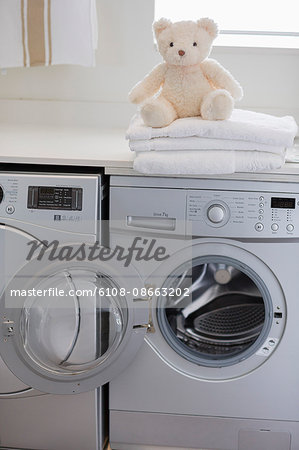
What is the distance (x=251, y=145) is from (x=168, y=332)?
0.59m

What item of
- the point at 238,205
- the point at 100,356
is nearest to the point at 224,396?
the point at 100,356

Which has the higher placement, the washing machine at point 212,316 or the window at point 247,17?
the window at point 247,17

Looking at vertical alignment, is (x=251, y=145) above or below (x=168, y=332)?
above

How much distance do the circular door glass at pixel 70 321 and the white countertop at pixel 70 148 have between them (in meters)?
0.31

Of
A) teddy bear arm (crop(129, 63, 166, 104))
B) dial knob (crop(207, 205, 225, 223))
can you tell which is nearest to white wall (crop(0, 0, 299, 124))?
teddy bear arm (crop(129, 63, 166, 104))

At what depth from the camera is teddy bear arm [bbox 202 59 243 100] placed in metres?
1.83

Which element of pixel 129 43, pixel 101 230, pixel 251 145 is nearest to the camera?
pixel 251 145

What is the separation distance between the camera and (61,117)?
2.38 m

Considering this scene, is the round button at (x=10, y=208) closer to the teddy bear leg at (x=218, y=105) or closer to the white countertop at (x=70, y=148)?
the white countertop at (x=70, y=148)

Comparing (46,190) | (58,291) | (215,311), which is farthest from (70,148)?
(215,311)

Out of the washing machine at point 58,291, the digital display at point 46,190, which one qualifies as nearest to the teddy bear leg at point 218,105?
the washing machine at point 58,291

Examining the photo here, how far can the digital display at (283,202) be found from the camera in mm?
1744

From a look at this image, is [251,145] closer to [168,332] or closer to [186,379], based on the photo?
[168,332]

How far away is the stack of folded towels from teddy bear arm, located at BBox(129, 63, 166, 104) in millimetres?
215
